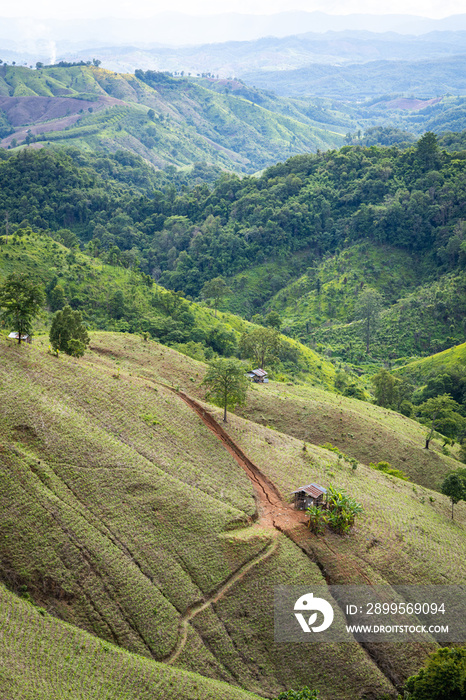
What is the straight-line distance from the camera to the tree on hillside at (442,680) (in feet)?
95.3

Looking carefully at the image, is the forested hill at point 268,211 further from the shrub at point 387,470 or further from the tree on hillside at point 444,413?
the shrub at point 387,470

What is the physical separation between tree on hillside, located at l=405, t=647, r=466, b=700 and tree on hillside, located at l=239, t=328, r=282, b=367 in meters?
47.7

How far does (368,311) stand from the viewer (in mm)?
102000

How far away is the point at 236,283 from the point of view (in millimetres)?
123688

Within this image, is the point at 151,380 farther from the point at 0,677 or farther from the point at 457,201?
the point at 457,201

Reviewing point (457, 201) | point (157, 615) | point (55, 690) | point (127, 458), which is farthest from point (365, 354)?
point (55, 690)

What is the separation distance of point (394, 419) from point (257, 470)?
29853 millimetres

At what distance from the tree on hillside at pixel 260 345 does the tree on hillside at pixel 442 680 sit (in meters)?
47.7

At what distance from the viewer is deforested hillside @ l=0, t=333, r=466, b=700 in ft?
101

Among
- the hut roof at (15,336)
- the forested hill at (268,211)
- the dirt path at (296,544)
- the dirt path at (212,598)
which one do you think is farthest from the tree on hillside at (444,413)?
the forested hill at (268,211)

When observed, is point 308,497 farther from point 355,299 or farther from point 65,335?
point 355,299

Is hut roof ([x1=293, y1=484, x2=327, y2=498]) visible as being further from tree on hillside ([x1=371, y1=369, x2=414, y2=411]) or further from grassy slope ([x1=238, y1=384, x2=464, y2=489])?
tree on hillside ([x1=371, y1=369, x2=414, y2=411])

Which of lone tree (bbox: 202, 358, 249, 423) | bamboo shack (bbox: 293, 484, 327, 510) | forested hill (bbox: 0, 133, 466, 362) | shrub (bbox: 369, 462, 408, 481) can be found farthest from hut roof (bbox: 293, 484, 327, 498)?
forested hill (bbox: 0, 133, 466, 362)

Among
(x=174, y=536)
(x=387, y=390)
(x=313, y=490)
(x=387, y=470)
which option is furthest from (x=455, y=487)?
(x=387, y=390)
